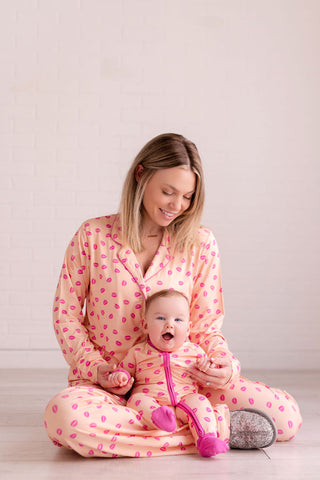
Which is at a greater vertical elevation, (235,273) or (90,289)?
(90,289)

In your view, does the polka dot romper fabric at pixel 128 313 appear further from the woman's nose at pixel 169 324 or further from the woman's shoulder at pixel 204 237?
the woman's nose at pixel 169 324

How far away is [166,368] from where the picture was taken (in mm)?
2379

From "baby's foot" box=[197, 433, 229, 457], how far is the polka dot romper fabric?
0.09 meters

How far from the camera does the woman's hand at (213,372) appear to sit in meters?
2.38

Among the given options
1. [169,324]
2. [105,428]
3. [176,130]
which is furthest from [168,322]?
[176,130]

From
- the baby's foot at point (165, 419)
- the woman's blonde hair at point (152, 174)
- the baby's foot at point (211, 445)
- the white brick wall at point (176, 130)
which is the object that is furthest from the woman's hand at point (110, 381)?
the white brick wall at point (176, 130)

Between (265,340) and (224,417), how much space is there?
77.5 inches

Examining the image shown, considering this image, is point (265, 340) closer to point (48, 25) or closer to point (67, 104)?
point (67, 104)

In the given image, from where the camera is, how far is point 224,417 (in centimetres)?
233

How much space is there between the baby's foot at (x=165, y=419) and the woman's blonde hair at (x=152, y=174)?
641 millimetres

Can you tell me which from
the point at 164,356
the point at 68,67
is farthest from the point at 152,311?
the point at 68,67

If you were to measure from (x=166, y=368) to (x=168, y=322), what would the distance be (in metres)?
0.17

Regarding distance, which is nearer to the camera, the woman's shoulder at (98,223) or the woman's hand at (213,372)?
the woman's hand at (213,372)

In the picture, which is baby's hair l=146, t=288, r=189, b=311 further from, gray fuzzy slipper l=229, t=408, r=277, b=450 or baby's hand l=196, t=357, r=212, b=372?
gray fuzzy slipper l=229, t=408, r=277, b=450
